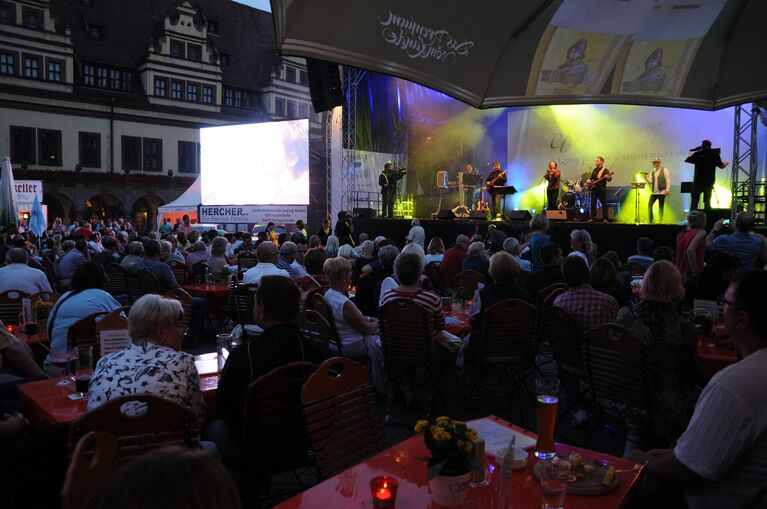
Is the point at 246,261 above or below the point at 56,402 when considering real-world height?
above

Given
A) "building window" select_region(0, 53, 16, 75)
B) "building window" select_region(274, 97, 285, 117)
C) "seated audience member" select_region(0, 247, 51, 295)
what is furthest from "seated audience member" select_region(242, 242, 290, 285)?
"building window" select_region(274, 97, 285, 117)

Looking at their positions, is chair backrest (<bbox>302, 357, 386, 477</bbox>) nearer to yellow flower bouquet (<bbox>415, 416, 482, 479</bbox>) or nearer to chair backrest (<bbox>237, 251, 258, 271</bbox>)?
yellow flower bouquet (<bbox>415, 416, 482, 479</bbox>)

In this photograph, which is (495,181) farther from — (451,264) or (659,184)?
(451,264)

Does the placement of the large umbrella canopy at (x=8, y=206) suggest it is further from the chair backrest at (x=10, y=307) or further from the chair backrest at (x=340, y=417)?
the chair backrest at (x=340, y=417)

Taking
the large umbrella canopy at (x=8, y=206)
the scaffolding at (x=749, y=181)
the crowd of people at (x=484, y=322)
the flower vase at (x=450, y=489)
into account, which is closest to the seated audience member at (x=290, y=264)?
the crowd of people at (x=484, y=322)

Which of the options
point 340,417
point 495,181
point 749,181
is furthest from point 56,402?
point 495,181

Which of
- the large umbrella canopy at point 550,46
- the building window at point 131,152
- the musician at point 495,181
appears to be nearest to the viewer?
the large umbrella canopy at point 550,46

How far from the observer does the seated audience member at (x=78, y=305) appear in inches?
174

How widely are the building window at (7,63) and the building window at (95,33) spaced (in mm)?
4926

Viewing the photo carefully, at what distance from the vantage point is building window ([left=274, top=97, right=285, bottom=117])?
37.5 metres

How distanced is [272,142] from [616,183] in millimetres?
11176

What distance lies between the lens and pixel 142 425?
225cm

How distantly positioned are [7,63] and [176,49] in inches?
352

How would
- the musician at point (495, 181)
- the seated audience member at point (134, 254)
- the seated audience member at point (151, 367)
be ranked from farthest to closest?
the musician at point (495, 181)
the seated audience member at point (134, 254)
the seated audience member at point (151, 367)
